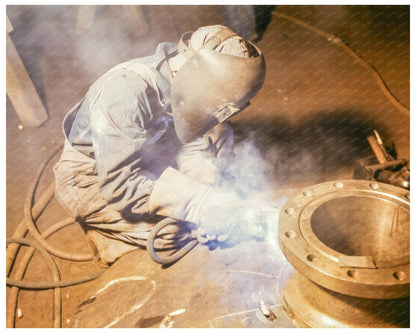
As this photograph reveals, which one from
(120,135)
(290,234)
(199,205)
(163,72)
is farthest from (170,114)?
(290,234)

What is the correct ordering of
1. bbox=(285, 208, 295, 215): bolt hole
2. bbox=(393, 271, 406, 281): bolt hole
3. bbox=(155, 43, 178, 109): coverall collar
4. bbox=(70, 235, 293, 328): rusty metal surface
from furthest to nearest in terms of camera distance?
bbox=(155, 43, 178, 109): coverall collar < bbox=(70, 235, 293, 328): rusty metal surface < bbox=(285, 208, 295, 215): bolt hole < bbox=(393, 271, 406, 281): bolt hole

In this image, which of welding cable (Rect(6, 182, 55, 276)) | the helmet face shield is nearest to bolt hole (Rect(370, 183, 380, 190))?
the helmet face shield

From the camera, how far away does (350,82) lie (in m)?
4.62

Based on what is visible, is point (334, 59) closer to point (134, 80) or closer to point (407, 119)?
point (407, 119)

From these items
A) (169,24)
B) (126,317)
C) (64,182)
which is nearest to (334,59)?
(169,24)

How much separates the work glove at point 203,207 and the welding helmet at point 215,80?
47 centimetres

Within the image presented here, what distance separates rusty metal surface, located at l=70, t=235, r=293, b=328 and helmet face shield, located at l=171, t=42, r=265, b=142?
3.08 ft

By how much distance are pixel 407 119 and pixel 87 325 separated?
3.99m

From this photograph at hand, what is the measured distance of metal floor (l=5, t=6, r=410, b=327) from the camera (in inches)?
72.1

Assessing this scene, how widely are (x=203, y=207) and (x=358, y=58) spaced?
436 cm

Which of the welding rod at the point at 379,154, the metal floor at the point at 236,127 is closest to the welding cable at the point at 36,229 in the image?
the metal floor at the point at 236,127

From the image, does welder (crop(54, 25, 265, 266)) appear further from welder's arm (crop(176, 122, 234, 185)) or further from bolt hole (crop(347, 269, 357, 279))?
bolt hole (crop(347, 269, 357, 279))

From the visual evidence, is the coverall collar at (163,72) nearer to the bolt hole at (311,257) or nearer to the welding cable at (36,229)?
the bolt hole at (311,257)

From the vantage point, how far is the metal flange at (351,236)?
1.17m
